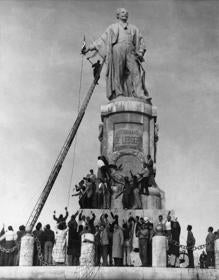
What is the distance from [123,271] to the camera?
15.1 meters

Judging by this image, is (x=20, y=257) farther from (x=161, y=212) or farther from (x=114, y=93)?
(x=114, y=93)

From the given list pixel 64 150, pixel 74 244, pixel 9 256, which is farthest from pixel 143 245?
pixel 64 150

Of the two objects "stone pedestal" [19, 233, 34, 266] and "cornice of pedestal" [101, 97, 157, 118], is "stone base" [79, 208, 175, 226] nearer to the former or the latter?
"stone pedestal" [19, 233, 34, 266]

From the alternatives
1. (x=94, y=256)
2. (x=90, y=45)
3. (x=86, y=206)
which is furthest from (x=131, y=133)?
(x=94, y=256)

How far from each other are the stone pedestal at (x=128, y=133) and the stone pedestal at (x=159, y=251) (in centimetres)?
630

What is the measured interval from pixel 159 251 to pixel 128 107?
A: 8.84 meters

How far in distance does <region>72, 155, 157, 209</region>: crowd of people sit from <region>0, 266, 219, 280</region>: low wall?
5.05 meters

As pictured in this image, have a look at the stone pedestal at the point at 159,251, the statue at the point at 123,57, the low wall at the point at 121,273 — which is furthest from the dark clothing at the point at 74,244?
the statue at the point at 123,57

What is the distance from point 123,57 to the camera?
24594 mm

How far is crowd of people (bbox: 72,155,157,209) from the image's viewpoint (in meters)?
20.2

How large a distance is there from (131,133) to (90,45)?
19.2ft

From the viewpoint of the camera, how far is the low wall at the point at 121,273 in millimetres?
15016

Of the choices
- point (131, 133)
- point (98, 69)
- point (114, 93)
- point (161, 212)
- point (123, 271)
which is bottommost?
point (123, 271)

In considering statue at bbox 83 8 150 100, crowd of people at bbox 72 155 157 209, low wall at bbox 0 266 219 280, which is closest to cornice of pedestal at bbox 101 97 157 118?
statue at bbox 83 8 150 100
